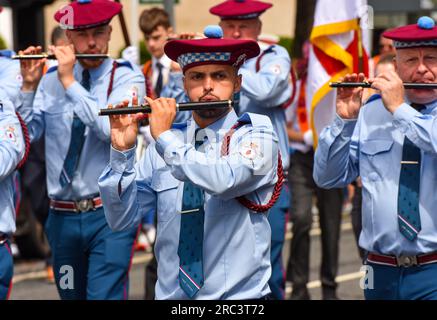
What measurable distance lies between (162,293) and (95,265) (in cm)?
207

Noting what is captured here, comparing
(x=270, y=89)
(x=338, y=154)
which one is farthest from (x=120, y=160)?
(x=270, y=89)

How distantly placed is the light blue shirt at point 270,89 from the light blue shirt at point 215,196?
2710 millimetres

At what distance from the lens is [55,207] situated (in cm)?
759

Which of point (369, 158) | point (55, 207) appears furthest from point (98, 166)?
point (369, 158)

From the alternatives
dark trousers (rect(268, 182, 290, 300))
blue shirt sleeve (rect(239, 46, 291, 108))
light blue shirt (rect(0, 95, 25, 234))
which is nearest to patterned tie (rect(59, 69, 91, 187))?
light blue shirt (rect(0, 95, 25, 234))

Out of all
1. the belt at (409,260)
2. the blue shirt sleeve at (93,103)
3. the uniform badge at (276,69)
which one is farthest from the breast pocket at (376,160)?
the uniform badge at (276,69)

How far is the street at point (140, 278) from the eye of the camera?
10180 mm

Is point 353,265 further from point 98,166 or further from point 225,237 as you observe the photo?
point 225,237

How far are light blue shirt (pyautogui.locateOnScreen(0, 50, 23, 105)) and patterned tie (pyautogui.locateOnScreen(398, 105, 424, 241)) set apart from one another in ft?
8.50

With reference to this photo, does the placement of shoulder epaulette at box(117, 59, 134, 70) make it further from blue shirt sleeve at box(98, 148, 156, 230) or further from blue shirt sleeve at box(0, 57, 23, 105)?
blue shirt sleeve at box(98, 148, 156, 230)

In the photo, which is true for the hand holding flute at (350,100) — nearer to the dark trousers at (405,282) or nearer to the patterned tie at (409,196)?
the patterned tie at (409,196)

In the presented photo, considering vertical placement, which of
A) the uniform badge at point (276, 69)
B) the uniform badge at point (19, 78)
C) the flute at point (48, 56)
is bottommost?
the uniform badge at point (276, 69)

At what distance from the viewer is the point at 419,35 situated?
617cm

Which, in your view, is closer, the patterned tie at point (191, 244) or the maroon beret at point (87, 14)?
the patterned tie at point (191, 244)
